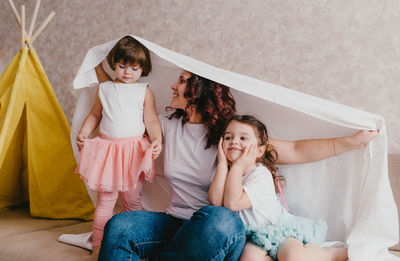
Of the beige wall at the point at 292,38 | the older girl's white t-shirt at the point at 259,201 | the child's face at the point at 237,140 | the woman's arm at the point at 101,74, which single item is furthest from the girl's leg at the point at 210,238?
the beige wall at the point at 292,38

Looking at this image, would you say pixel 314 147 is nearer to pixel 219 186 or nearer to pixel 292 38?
pixel 219 186

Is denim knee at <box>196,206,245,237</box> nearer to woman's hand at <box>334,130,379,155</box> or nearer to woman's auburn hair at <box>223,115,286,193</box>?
woman's auburn hair at <box>223,115,286,193</box>

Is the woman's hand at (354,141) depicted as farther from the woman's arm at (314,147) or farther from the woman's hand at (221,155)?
the woman's hand at (221,155)

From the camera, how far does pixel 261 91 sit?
1.60m

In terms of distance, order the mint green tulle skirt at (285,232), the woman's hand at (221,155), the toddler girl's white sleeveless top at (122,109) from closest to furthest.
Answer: the mint green tulle skirt at (285,232) < the woman's hand at (221,155) < the toddler girl's white sleeveless top at (122,109)

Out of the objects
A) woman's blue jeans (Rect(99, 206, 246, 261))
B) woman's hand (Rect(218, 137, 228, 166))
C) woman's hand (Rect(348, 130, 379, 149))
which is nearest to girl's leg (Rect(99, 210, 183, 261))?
woman's blue jeans (Rect(99, 206, 246, 261))

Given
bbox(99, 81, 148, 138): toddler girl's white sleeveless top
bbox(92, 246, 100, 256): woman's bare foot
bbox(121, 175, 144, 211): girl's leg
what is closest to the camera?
bbox(92, 246, 100, 256): woman's bare foot

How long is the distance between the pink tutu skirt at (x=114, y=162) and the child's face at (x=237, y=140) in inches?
13.7

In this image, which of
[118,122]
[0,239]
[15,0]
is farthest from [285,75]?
[15,0]

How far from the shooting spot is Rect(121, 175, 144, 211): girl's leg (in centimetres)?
189

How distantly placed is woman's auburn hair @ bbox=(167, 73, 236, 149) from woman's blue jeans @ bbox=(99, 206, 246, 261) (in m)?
0.42

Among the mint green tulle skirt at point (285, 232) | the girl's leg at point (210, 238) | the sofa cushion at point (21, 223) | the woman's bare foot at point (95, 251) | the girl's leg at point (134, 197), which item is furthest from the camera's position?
the sofa cushion at point (21, 223)

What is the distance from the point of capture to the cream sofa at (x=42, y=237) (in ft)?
5.40

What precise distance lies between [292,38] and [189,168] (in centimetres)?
92
